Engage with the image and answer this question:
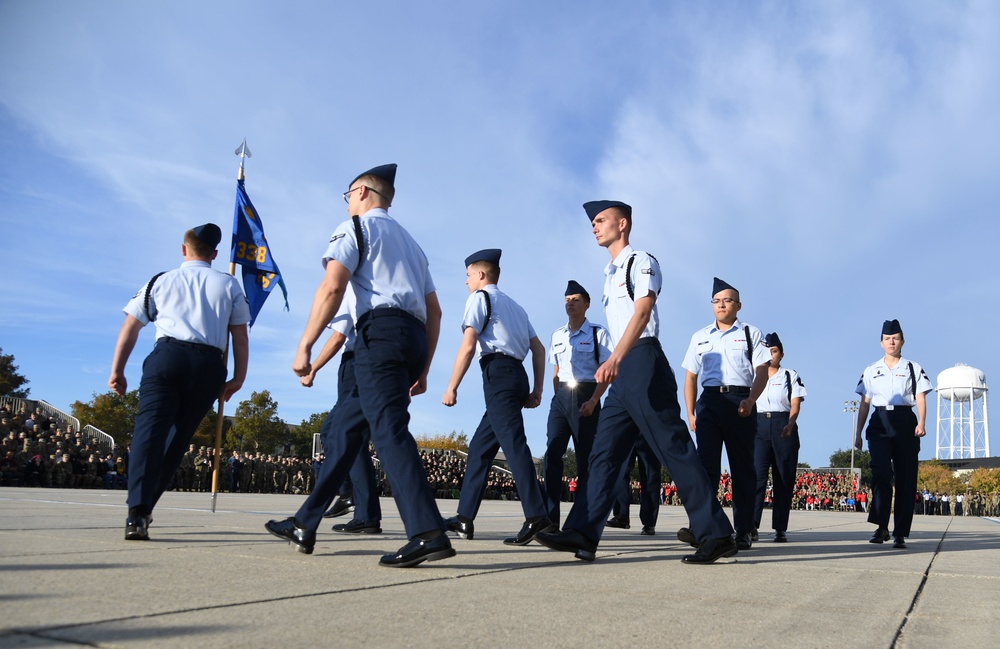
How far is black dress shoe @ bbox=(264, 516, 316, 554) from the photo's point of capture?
4.11m

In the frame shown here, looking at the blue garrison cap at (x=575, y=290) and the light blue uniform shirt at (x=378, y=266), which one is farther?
the blue garrison cap at (x=575, y=290)

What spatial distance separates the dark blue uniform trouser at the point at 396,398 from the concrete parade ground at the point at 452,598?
0.31m

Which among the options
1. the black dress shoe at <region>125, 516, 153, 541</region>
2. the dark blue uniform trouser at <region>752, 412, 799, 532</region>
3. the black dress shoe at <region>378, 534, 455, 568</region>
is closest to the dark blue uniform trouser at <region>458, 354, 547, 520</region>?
the black dress shoe at <region>378, 534, 455, 568</region>

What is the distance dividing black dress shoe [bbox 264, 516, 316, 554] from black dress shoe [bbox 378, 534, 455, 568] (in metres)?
0.63

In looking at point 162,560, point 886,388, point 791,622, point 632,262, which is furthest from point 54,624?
point 886,388

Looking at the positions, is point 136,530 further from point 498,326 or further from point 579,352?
point 579,352

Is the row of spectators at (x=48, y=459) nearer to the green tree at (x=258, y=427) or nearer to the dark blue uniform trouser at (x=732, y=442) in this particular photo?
the dark blue uniform trouser at (x=732, y=442)

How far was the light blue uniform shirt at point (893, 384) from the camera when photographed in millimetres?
7748

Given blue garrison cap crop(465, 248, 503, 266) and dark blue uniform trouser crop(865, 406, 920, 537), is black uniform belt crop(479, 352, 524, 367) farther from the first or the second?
dark blue uniform trouser crop(865, 406, 920, 537)

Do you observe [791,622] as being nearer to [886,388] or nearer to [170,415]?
[170,415]

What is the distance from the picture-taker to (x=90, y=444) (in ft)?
77.8

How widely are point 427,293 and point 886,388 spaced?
543 centimetres

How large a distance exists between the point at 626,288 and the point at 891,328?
14.6 feet

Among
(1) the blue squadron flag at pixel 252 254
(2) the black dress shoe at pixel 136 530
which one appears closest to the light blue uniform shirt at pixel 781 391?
(1) the blue squadron flag at pixel 252 254
